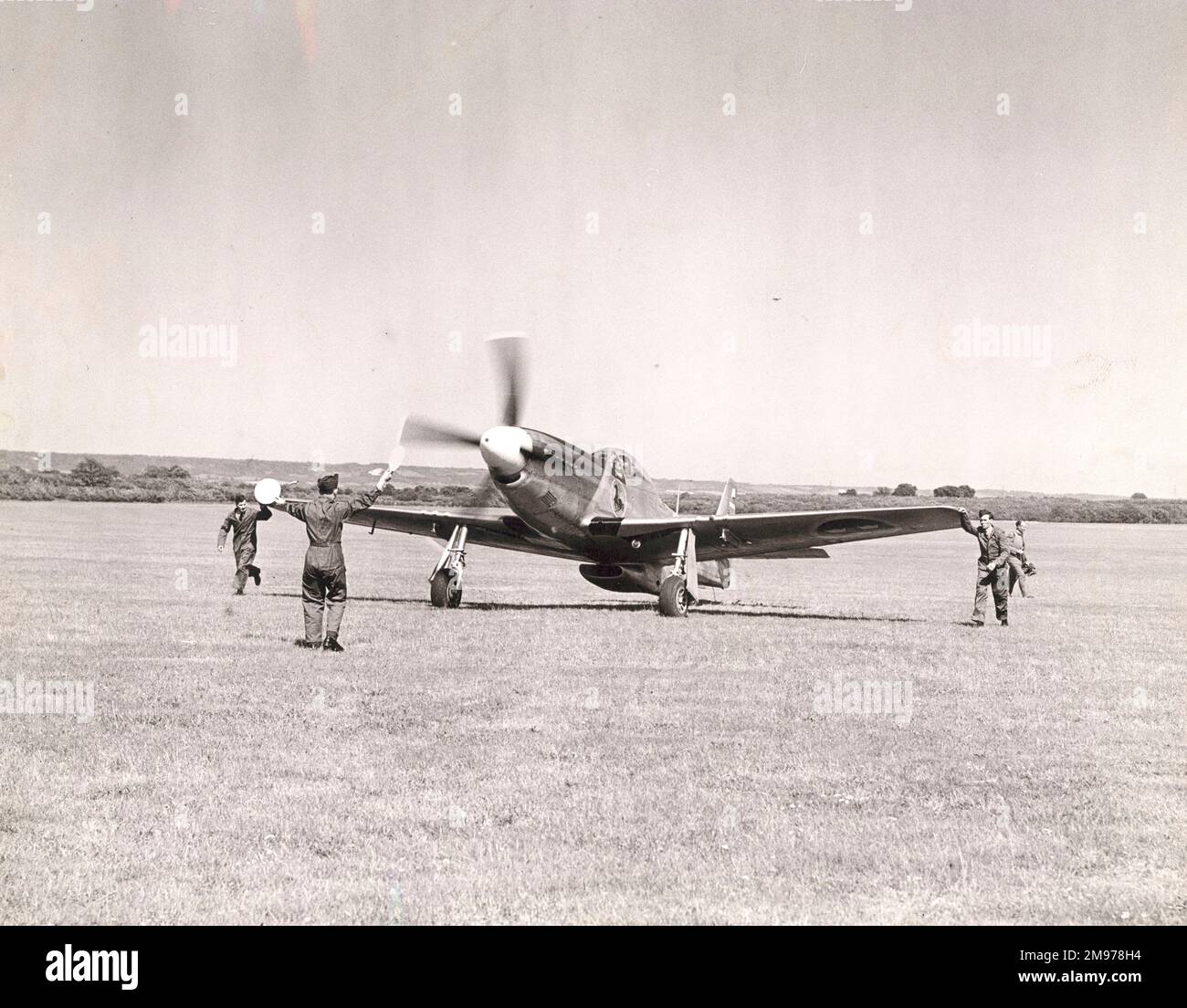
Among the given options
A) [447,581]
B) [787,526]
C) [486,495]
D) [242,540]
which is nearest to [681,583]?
[787,526]

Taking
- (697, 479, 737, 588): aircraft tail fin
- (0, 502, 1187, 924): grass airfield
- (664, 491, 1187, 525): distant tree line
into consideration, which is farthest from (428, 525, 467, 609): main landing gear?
(664, 491, 1187, 525): distant tree line

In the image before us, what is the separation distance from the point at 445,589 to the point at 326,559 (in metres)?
5.64

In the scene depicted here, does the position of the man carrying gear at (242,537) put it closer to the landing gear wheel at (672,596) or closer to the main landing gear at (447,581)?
the main landing gear at (447,581)

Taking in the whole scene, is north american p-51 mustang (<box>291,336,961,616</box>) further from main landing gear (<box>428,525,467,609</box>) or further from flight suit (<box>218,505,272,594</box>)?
flight suit (<box>218,505,272,594</box>)

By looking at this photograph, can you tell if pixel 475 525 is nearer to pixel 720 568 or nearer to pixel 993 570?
pixel 720 568

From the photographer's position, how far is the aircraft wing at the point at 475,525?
1858cm

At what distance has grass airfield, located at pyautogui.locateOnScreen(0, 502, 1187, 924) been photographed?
4.88 meters

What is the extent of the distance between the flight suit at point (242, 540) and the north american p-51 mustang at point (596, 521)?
180cm

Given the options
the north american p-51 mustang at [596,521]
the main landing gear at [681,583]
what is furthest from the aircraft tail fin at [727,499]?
the main landing gear at [681,583]

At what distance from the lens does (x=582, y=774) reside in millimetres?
6961

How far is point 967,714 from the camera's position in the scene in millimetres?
9367

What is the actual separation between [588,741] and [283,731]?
7.43 feet
